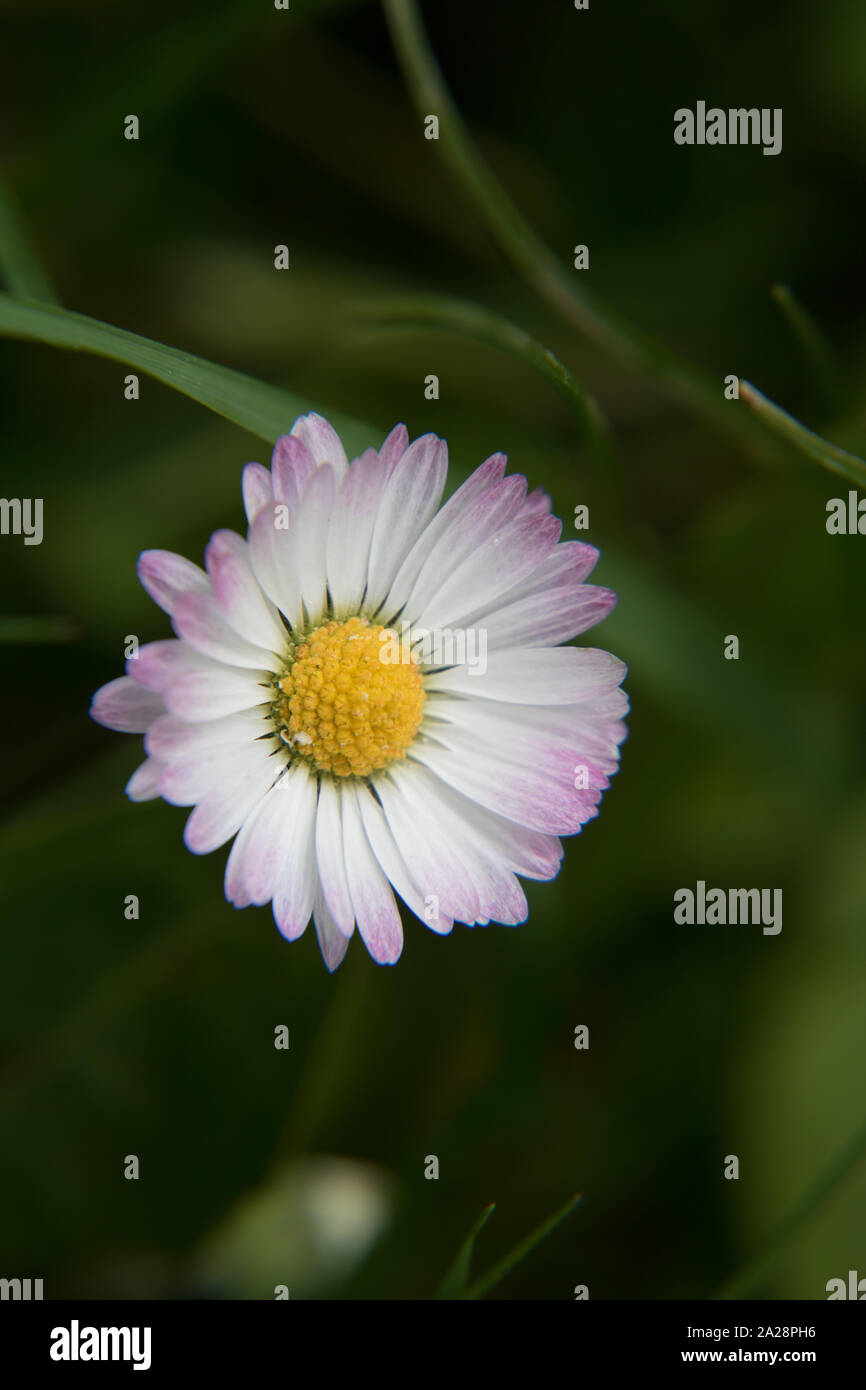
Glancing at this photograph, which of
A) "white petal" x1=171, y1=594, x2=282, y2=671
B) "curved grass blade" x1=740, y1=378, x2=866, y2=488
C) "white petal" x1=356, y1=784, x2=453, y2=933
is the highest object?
"curved grass blade" x1=740, y1=378, x2=866, y2=488

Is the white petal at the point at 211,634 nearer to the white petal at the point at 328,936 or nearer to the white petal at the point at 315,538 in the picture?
the white petal at the point at 315,538

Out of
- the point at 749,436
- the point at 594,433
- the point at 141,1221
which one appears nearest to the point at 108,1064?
the point at 141,1221

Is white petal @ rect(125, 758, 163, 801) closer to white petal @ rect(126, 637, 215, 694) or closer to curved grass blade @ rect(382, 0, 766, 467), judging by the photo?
white petal @ rect(126, 637, 215, 694)

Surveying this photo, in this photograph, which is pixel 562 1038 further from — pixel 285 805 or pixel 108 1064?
pixel 285 805

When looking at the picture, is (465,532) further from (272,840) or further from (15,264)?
(15,264)

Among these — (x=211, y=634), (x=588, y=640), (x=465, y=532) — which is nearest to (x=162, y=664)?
(x=211, y=634)

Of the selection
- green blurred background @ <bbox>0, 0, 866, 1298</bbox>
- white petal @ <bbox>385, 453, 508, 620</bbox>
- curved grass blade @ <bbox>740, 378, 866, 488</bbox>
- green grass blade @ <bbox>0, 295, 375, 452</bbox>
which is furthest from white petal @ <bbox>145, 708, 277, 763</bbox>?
curved grass blade @ <bbox>740, 378, 866, 488</bbox>
